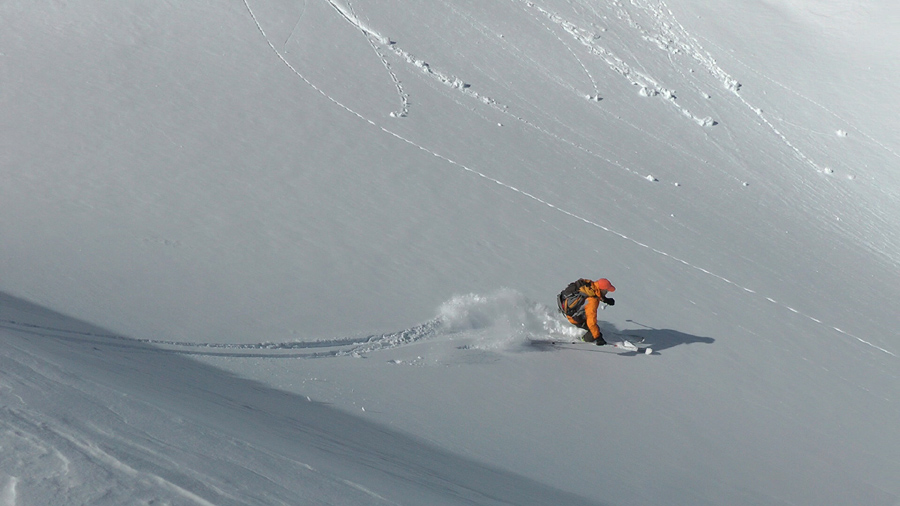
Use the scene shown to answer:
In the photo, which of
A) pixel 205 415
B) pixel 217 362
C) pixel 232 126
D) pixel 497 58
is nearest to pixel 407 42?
pixel 497 58

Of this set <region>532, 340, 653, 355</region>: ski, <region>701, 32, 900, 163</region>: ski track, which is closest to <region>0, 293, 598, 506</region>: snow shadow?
<region>532, 340, 653, 355</region>: ski

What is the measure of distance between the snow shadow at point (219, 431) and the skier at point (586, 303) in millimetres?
2469

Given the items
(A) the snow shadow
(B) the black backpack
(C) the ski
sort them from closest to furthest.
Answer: (A) the snow shadow < (B) the black backpack < (C) the ski

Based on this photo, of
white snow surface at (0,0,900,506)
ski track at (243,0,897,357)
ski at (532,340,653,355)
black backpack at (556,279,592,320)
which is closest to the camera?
white snow surface at (0,0,900,506)

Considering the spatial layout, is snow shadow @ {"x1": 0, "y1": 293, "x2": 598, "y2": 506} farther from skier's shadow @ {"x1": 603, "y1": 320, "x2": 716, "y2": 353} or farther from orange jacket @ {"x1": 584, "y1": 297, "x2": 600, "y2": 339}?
skier's shadow @ {"x1": 603, "y1": 320, "x2": 716, "y2": 353}

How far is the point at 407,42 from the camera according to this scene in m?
14.7

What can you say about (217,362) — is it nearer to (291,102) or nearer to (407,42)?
(291,102)

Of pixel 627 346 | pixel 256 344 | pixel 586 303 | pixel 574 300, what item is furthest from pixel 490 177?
pixel 256 344

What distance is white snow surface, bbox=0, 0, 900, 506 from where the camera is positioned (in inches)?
208

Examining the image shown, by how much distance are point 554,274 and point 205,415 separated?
Answer: 5858 millimetres

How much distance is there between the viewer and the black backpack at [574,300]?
8195mm

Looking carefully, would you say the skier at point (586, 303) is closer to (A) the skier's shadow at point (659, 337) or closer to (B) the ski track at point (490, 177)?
(A) the skier's shadow at point (659, 337)

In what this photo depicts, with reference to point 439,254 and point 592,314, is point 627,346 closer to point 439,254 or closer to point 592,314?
point 592,314

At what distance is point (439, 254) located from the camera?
952 cm
